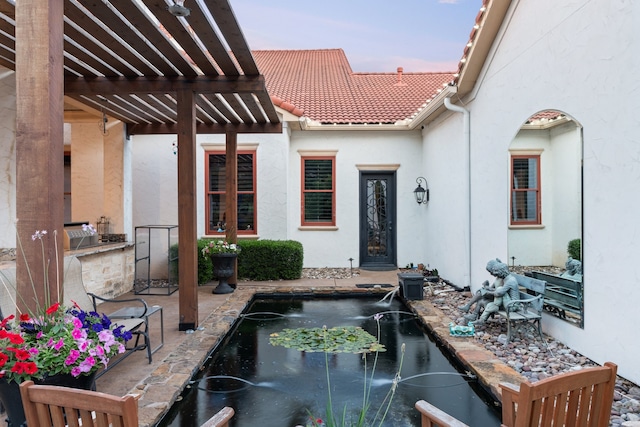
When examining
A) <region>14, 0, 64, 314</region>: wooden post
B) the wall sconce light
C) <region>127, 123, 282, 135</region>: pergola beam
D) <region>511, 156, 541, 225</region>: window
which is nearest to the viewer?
<region>14, 0, 64, 314</region>: wooden post

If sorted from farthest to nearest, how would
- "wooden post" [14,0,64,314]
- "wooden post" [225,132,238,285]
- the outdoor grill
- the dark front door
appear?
1. the dark front door
2. "wooden post" [225,132,238,285]
3. the outdoor grill
4. "wooden post" [14,0,64,314]

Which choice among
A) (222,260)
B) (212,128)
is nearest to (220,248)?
(222,260)

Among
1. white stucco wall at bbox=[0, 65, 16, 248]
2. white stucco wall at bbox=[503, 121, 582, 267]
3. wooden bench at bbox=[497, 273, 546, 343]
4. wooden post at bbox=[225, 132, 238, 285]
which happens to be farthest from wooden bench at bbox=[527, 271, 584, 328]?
white stucco wall at bbox=[0, 65, 16, 248]

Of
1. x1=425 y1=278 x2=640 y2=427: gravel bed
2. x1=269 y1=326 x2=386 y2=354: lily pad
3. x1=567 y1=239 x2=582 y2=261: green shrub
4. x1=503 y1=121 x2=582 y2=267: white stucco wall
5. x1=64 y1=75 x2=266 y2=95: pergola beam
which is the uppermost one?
x1=64 y1=75 x2=266 y2=95: pergola beam

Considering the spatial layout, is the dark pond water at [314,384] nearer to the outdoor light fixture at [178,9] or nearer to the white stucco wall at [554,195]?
the white stucco wall at [554,195]

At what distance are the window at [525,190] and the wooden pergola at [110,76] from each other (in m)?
3.63

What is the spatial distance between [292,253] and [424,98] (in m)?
5.96

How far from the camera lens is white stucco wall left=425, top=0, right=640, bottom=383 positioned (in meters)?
3.61

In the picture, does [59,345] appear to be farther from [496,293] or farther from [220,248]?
[220,248]

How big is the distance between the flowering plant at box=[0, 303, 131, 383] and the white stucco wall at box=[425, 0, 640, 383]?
4.21 meters

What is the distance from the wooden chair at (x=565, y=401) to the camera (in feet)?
5.27

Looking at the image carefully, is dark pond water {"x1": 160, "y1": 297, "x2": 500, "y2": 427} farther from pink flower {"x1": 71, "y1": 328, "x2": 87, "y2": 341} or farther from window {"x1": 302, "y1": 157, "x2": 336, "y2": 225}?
window {"x1": 302, "y1": 157, "x2": 336, "y2": 225}

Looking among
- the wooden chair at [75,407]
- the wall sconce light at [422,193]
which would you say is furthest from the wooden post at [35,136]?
the wall sconce light at [422,193]

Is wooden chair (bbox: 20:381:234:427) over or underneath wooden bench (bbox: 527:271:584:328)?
over
